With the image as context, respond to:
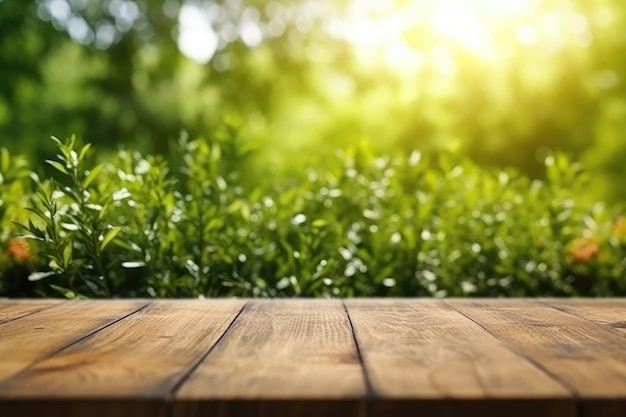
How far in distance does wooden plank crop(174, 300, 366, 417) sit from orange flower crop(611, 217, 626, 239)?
2.32 meters

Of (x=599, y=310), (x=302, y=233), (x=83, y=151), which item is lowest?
(x=599, y=310)

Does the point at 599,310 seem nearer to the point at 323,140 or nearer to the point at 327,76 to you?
the point at 323,140

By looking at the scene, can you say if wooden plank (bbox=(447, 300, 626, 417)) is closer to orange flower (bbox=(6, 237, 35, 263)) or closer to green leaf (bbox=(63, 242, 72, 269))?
green leaf (bbox=(63, 242, 72, 269))

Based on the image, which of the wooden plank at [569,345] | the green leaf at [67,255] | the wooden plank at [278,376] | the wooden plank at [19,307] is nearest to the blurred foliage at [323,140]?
the green leaf at [67,255]

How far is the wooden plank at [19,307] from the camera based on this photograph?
6.56 ft

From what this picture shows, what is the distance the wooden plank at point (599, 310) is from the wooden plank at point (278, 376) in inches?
26.3

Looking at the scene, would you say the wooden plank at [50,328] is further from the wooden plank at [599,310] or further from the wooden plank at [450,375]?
the wooden plank at [599,310]

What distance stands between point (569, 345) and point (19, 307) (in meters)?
1.47

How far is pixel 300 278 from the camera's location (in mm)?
2865

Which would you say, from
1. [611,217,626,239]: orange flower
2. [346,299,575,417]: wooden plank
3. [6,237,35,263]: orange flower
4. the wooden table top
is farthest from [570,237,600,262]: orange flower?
[6,237,35,263]: orange flower

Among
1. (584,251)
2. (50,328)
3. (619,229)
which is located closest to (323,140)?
(619,229)

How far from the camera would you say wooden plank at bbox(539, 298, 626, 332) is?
191 centimetres

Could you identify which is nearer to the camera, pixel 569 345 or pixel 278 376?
pixel 278 376

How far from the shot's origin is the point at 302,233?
9.61 ft
